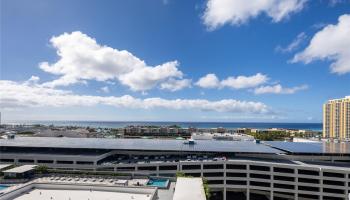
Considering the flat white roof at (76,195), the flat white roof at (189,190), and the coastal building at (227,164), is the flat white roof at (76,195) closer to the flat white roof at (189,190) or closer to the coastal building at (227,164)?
the flat white roof at (189,190)

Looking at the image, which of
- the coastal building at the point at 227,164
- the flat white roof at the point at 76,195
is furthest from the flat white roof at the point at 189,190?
the coastal building at the point at 227,164

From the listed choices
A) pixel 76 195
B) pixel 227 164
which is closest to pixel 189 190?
pixel 76 195

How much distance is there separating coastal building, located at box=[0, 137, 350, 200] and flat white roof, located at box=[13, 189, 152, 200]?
84.2ft

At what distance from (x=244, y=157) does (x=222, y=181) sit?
1317 centimetres

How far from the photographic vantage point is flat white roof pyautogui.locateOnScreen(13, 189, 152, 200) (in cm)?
4262

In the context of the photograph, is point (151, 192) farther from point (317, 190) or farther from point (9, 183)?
point (317, 190)

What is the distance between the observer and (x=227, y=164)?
82188 mm

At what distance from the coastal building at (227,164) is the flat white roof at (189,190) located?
25.4 m

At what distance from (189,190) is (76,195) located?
16925 millimetres

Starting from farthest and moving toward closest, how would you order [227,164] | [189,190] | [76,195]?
[227,164]
[76,195]
[189,190]

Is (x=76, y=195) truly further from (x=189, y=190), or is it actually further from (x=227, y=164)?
(x=227, y=164)

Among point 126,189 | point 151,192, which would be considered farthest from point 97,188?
point 151,192

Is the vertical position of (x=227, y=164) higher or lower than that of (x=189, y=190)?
lower

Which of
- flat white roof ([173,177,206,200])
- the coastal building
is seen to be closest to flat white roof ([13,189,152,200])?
flat white roof ([173,177,206,200])
